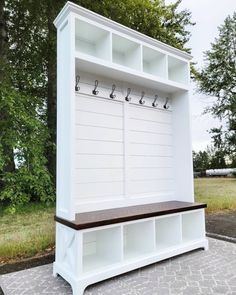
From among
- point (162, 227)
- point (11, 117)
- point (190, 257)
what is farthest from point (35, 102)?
point (190, 257)

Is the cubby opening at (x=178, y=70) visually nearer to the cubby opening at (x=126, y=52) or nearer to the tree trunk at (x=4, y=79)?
the cubby opening at (x=126, y=52)

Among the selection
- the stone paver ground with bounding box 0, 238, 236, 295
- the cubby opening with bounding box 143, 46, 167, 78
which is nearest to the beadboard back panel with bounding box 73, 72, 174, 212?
the cubby opening with bounding box 143, 46, 167, 78

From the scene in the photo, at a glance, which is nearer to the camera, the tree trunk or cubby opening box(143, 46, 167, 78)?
cubby opening box(143, 46, 167, 78)

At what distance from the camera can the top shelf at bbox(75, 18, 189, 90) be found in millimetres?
2695

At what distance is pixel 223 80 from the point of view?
Answer: 12383 mm

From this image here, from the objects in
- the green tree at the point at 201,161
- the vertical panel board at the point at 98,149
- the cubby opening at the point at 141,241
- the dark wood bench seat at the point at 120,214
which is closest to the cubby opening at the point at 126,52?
the vertical panel board at the point at 98,149

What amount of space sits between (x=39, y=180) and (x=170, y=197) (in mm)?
1881

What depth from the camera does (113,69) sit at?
2.73m

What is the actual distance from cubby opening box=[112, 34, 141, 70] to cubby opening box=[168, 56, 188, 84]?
595mm

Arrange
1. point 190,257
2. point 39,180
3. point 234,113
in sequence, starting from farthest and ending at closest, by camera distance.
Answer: point 234,113, point 39,180, point 190,257

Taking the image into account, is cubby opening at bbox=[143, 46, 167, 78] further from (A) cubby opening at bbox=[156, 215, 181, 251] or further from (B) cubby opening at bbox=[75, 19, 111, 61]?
(A) cubby opening at bbox=[156, 215, 181, 251]

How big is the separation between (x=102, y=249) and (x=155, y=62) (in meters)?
2.32

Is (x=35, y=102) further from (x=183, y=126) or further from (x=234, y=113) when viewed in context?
(x=234, y=113)

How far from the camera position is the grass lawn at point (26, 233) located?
10.3ft
